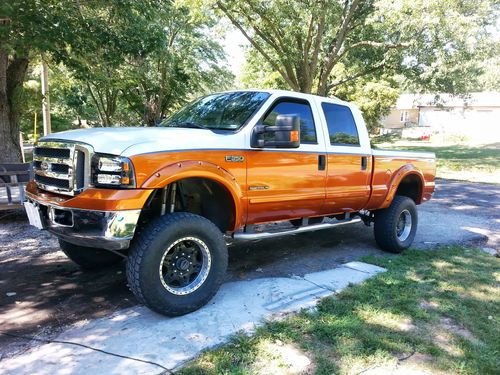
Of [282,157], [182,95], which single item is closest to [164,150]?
[282,157]

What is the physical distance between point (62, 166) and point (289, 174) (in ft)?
7.39

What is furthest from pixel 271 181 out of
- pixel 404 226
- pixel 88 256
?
pixel 404 226

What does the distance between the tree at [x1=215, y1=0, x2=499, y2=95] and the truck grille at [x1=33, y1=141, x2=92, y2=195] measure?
10.7m

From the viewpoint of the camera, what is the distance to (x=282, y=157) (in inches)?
180

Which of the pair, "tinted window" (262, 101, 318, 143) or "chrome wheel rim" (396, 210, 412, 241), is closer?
"tinted window" (262, 101, 318, 143)

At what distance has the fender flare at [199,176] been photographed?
11.8 feet

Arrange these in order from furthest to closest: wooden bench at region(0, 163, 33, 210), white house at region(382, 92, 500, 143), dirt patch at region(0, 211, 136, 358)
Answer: white house at region(382, 92, 500, 143) < wooden bench at region(0, 163, 33, 210) < dirt patch at region(0, 211, 136, 358)

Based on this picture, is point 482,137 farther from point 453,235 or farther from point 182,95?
point 453,235

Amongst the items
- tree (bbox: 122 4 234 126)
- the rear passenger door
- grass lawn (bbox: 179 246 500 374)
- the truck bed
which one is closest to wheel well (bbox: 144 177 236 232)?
grass lawn (bbox: 179 246 500 374)

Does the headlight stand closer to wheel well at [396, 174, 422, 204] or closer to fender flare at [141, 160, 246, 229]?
fender flare at [141, 160, 246, 229]

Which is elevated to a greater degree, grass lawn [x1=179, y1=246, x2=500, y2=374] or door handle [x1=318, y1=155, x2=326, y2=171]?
door handle [x1=318, y1=155, x2=326, y2=171]

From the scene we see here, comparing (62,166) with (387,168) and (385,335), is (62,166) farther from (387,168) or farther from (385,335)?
(387,168)

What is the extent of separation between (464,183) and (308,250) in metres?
10.4

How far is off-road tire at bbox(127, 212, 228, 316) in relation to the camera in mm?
3516
